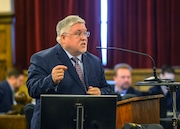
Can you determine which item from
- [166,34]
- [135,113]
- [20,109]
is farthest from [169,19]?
[135,113]

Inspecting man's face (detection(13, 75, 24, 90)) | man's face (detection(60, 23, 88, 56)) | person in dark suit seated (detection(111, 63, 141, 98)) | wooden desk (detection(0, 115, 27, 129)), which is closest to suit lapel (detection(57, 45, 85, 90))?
man's face (detection(60, 23, 88, 56))

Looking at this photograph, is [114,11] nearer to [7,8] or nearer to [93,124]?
[7,8]

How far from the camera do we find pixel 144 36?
8.02m

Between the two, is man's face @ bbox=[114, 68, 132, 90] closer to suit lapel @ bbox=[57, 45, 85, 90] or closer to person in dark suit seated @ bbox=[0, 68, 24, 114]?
person in dark suit seated @ bbox=[0, 68, 24, 114]

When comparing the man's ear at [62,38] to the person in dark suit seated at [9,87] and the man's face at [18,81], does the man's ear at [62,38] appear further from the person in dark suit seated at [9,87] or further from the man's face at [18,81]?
the man's face at [18,81]

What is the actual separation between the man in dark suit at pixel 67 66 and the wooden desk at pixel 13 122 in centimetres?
194

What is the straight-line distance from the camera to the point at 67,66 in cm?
383

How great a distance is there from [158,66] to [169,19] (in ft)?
A: 2.53

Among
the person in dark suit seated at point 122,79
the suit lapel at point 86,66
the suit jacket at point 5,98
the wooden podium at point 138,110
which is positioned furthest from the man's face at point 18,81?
the wooden podium at point 138,110

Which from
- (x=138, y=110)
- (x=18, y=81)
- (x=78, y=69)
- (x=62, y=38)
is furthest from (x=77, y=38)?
(x=18, y=81)

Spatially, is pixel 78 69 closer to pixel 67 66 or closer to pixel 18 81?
pixel 67 66

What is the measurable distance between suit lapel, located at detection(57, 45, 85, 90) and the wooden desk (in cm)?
201

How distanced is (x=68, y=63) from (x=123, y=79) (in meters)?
3.39

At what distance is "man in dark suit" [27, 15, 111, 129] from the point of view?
371 centimetres
